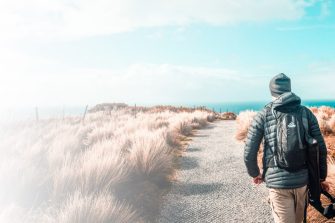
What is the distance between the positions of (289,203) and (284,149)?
67 cm

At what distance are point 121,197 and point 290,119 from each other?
385 centimetres

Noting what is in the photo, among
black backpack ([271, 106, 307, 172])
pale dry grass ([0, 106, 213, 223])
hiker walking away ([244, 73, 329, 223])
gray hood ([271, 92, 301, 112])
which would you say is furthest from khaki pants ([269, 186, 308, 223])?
pale dry grass ([0, 106, 213, 223])

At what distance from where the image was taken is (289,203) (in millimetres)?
4594

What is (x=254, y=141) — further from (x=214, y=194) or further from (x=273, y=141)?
(x=214, y=194)

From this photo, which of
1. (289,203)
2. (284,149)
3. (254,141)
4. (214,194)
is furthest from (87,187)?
(284,149)

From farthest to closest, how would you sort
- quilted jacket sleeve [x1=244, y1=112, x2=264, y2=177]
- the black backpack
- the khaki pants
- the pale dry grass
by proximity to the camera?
the pale dry grass, quilted jacket sleeve [x1=244, y1=112, x2=264, y2=177], the khaki pants, the black backpack

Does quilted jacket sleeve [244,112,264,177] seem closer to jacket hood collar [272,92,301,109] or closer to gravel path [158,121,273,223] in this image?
jacket hood collar [272,92,301,109]

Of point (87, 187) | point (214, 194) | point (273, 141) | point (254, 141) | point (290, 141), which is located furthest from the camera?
point (214, 194)

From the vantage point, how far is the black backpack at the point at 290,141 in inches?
171

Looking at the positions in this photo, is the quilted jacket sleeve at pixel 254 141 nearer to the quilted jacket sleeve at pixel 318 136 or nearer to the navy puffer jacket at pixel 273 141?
the navy puffer jacket at pixel 273 141

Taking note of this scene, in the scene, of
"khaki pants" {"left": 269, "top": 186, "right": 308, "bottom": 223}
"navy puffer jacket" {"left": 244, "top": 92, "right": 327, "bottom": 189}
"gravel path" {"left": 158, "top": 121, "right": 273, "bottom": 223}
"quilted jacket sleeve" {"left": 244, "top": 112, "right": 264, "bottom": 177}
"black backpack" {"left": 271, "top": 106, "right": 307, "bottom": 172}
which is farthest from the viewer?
"gravel path" {"left": 158, "top": 121, "right": 273, "bottom": 223}

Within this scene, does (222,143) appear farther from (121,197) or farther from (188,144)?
(121,197)

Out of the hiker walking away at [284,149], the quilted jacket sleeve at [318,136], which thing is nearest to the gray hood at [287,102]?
the hiker walking away at [284,149]

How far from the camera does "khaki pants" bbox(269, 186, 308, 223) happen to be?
4.57 m
